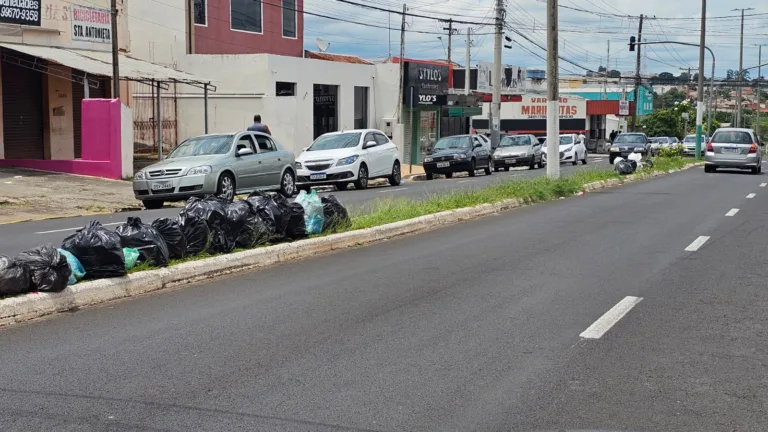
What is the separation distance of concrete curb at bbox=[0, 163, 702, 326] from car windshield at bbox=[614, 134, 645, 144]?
31380mm

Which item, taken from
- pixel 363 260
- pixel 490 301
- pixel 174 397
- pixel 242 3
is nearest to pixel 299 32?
pixel 242 3

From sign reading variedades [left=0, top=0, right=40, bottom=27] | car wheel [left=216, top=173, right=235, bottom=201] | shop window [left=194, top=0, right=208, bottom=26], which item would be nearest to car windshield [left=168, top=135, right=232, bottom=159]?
car wheel [left=216, top=173, right=235, bottom=201]

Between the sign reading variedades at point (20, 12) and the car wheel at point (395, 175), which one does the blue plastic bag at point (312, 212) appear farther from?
the sign reading variedades at point (20, 12)

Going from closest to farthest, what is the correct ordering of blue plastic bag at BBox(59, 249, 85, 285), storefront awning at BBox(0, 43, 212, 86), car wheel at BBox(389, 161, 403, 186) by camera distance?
blue plastic bag at BBox(59, 249, 85, 285)
storefront awning at BBox(0, 43, 212, 86)
car wheel at BBox(389, 161, 403, 186)

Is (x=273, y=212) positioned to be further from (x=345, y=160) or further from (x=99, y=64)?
(x=99, y=64)

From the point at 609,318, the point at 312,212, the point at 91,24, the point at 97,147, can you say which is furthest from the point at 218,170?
the point at 609,318

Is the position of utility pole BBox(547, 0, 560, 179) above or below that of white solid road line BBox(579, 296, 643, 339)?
above

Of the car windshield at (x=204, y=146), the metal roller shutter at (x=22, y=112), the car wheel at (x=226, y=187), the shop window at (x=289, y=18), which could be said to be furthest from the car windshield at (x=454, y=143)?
the car wheel at (x=226, y=187)

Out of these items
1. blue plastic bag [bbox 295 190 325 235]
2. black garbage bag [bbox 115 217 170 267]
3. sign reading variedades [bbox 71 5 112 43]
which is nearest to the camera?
black garbage bag [bbox 115 217 170 267]

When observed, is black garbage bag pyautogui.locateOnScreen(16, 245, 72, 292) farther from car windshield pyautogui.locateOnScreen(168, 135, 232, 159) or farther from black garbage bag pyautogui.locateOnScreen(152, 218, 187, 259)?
car windshield pyautogui.locateOnScreen(168, 135, 232, 159)

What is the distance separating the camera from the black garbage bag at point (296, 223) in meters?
11.2

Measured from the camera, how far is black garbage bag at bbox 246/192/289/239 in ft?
35.4

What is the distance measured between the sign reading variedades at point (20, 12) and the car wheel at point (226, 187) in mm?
9622

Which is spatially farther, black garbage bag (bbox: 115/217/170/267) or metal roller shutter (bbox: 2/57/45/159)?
metal roller shutter (bbox: 2/57/45/159)
